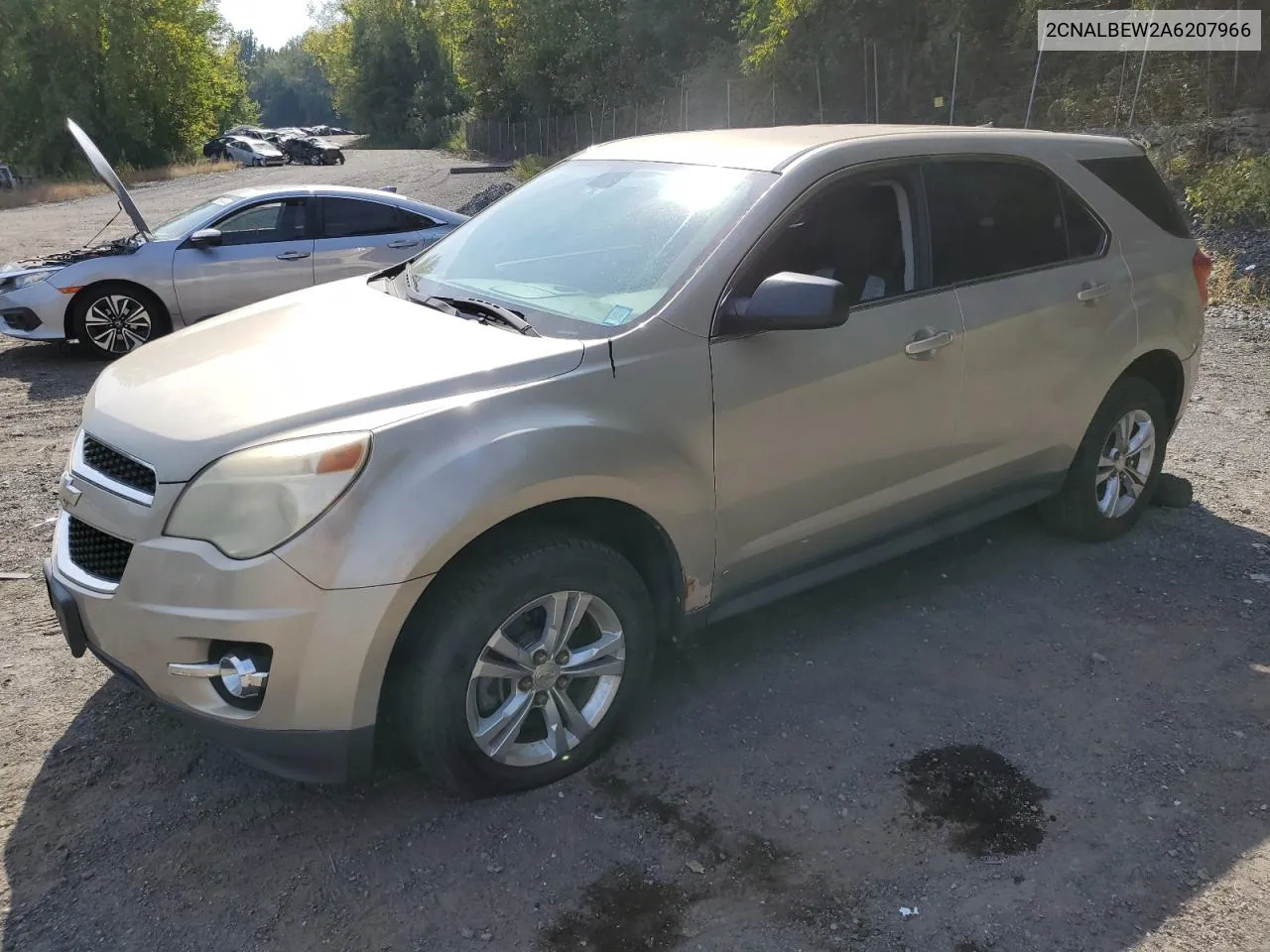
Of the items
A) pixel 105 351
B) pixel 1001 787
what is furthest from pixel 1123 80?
pixel 1001 787

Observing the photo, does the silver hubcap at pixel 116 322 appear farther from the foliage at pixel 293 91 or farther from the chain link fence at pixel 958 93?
the foliage at pixel 293 91

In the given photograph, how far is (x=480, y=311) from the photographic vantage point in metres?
3.42

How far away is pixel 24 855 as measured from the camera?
2.88m

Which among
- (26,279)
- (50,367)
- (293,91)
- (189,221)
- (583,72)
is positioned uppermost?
(293,91)

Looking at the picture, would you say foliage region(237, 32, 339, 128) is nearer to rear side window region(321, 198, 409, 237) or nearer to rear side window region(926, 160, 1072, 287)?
rear side window region(321, 198, 409, 237)

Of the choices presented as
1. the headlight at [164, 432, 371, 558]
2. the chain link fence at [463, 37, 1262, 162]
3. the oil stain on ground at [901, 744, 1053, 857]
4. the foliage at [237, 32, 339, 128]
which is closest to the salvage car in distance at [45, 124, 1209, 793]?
the headlight at [164, 432, 371, 558]

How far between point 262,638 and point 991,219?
312 centimetres

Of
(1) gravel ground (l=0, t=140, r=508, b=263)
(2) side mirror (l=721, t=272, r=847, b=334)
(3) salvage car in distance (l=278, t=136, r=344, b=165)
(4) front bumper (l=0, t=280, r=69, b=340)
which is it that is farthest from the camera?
(3) salvage car in distance (l=278, t=136, r=344, b=165)

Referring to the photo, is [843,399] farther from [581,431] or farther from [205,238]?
[205,238]

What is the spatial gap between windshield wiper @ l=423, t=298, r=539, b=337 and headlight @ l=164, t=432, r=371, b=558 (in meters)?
0.77

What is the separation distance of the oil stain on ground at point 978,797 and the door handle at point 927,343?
1.36 metres

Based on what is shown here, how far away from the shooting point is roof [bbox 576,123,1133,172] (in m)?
3.67

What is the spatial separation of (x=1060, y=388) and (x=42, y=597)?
435 centimetres

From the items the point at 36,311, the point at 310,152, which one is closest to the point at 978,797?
the point at 36,311
